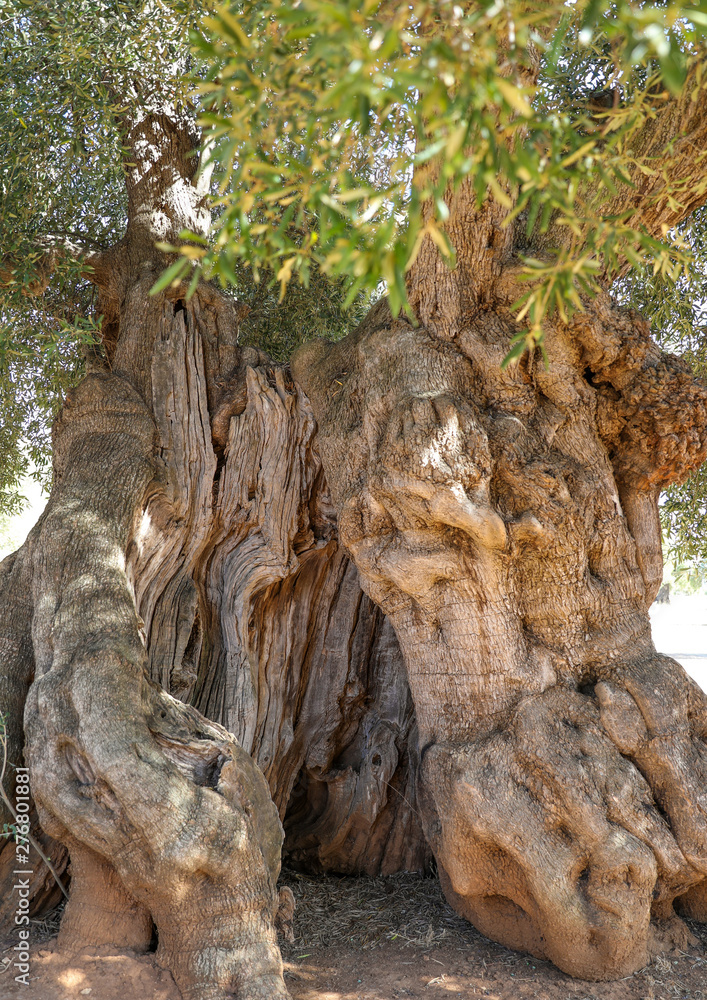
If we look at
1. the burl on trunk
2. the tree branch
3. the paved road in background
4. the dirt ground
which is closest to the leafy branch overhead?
the burl on trunk

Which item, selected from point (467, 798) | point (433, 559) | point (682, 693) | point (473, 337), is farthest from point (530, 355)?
point (467, 798)

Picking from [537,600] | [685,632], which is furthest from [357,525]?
[685,632]

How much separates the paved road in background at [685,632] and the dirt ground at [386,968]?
8357mm

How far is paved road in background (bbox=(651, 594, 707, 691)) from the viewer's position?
768 inches

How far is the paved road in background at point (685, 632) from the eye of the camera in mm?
19516

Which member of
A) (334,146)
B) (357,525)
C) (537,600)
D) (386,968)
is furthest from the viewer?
(357,525)

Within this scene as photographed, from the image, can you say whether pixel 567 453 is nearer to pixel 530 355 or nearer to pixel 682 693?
pixel 530 355

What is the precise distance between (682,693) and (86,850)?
10.8ft

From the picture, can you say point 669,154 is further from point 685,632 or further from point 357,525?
point 685,632

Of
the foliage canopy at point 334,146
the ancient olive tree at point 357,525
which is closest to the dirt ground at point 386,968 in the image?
the ancient olive tree at point 357,525

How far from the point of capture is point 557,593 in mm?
4262

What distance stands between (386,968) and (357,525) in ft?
8.14

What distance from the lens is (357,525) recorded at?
443 cm

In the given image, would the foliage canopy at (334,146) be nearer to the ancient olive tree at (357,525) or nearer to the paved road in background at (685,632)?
the ancient olive tree at (357,525)
